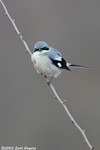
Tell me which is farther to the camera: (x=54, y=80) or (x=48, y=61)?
(x=54, y=80)

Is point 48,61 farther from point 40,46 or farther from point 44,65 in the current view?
point 40,46

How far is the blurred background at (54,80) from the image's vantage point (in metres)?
7.94

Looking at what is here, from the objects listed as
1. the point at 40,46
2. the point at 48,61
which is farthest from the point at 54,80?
the point at 40,46

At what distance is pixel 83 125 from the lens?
26.2 ft

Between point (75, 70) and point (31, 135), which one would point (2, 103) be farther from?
point (75, 70)

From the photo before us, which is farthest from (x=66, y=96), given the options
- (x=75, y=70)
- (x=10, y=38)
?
(x=10, y=38)

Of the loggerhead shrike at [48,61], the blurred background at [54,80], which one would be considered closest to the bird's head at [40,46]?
the loggerhead shrike at [48,61]

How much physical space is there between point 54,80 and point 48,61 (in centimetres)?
318

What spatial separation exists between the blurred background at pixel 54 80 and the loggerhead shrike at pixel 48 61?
7.55 feet

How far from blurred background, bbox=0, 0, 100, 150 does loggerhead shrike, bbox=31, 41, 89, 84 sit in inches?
90.6

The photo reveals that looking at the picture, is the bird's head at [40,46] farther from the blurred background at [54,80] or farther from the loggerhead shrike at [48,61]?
the blurred background at [54,80]

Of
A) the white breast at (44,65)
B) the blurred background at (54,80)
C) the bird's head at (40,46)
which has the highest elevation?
the bird's head at (40,46)

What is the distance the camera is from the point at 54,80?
28.0ft

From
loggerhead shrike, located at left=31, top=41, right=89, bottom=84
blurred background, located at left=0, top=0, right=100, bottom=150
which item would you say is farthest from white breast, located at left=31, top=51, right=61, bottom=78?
blurred background, located at left=0, top=0, right=100, bottom=150
